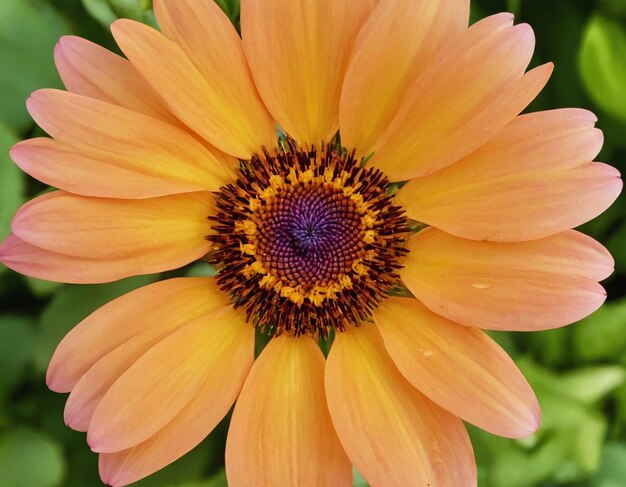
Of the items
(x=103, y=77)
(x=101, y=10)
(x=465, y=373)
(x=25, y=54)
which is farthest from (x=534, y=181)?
(x=25, y=54)

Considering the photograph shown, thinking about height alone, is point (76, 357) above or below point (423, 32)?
below

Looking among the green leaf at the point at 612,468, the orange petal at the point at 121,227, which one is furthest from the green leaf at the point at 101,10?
the green leaf at the point at 612,468

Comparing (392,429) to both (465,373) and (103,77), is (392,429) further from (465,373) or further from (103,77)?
(103,77)

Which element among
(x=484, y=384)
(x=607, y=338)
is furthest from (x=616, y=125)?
(x=484, y=384)

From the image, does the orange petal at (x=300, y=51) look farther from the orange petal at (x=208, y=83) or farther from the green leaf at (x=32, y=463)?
the green leaf at (x=32, y=463)

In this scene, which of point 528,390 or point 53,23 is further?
point 53,23

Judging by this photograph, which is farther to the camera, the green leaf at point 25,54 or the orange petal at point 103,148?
the green leaf at point 25,54

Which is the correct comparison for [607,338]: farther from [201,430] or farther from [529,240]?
[201,430]
